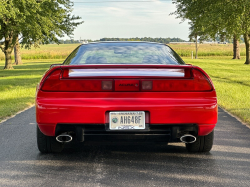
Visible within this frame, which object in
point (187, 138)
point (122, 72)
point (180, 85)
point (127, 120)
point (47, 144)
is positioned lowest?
point (47, 144)

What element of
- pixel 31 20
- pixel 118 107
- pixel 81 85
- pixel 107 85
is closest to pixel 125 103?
pixel 118 107

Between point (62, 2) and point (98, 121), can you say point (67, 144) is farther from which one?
point (62, 2)

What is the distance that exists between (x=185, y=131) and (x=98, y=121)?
951 millimetres

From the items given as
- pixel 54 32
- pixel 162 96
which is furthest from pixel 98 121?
pixel 54 32

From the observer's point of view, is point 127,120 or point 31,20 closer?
point 127,120

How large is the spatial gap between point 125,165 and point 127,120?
56cm

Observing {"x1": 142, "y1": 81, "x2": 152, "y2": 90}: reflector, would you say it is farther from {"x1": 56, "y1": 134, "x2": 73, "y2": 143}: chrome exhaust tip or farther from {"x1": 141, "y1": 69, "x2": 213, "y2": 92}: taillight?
{"x1": 56, "y1": 134, "x2": 73, "y2": 143}: chrome exhaust tip

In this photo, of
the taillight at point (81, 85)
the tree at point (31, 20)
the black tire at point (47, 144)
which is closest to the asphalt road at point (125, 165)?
the black tire at point (47, 144)

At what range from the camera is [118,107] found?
3859 millimetres

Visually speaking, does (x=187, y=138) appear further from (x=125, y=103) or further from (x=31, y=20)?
(x=31, y=20)

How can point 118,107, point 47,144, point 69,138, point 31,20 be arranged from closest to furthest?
point 118,107 → point 69,138 → point 47,144 → point 31,20

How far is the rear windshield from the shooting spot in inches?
191

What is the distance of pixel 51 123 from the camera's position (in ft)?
13.0

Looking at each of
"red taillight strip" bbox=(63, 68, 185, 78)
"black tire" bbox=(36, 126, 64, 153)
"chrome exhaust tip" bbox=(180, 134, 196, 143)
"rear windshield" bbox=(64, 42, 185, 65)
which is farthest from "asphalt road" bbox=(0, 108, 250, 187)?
"rear windshield" bbox=(64, 42, 185, 65)
